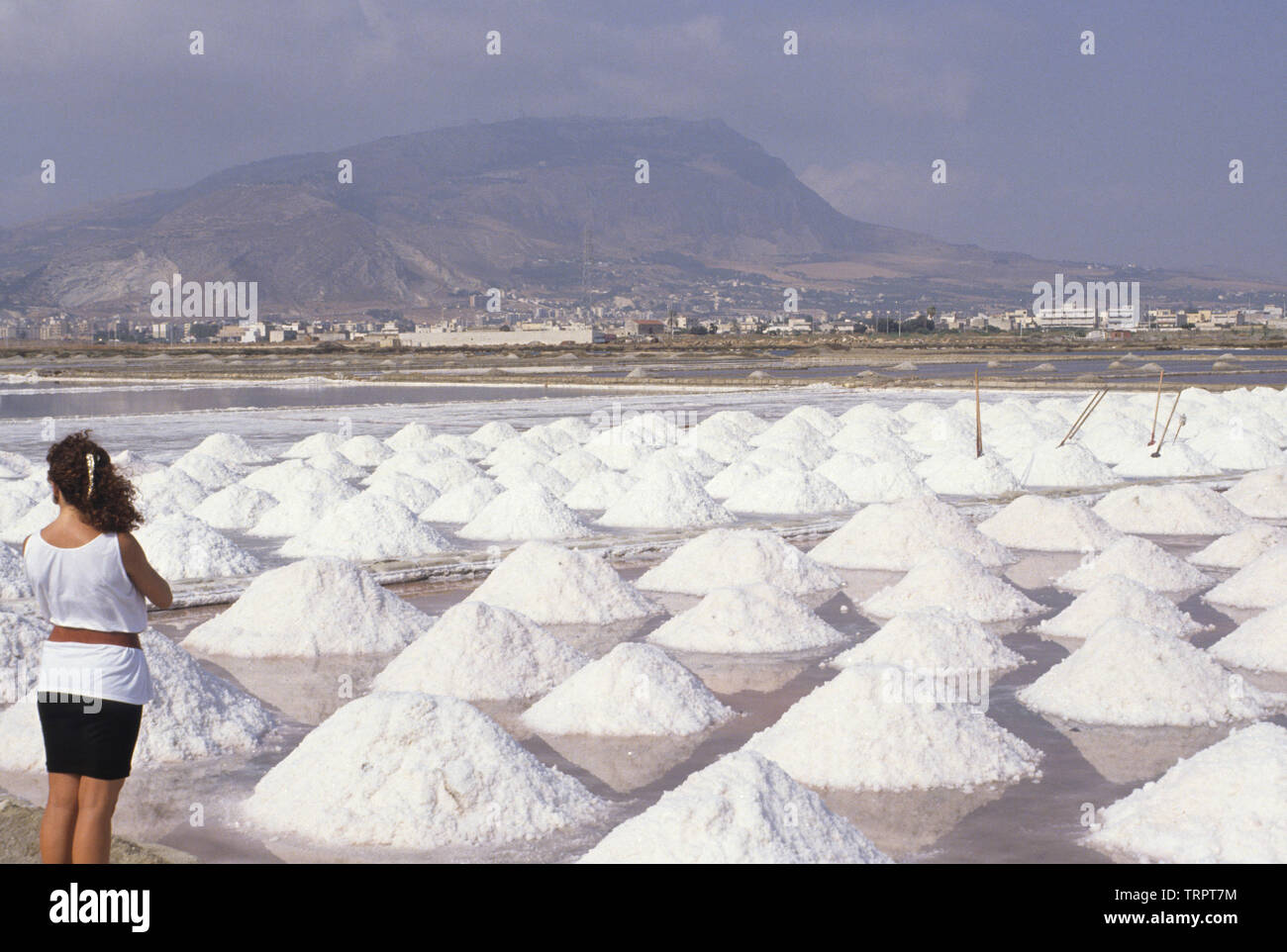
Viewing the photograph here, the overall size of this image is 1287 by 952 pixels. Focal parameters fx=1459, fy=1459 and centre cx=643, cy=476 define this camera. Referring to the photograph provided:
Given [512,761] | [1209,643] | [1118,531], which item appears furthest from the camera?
[1118,531]

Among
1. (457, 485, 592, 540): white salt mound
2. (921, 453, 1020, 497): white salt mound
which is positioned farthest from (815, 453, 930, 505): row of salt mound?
(457, 485, 592, 540): white salt mound

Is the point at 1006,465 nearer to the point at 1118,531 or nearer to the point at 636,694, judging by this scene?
the point at 1118,531

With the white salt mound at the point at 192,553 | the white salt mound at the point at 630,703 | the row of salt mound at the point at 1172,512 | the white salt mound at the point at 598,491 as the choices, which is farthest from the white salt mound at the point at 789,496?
the white salt mound at the point at 630,703

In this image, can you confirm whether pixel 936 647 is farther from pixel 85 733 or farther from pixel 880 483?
pixel 880 483

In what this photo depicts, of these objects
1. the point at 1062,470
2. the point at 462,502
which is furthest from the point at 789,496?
the point at 1062,470

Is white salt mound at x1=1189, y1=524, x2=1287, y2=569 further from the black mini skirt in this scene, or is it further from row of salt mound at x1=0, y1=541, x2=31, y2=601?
the black mini skirt
